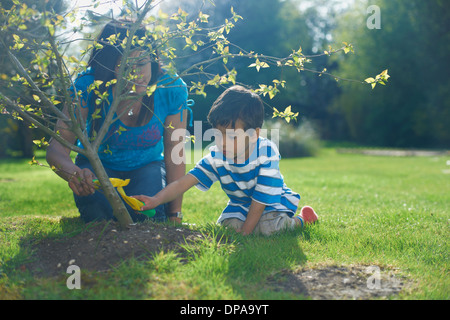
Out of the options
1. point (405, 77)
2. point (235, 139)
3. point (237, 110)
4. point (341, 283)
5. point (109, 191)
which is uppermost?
point (405, 77)

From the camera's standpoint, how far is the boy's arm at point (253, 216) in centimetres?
318

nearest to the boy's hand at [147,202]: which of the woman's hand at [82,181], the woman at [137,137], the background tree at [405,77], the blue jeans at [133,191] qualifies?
the woman's hand at [82,181]

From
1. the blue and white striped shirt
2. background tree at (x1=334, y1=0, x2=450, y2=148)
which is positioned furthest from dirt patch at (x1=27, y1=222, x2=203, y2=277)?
background tree at (x1=334, y1=0, x2=450, y2=148)

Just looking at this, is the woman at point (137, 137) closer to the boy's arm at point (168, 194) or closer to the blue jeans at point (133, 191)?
the blue jeans at point (133, 191)

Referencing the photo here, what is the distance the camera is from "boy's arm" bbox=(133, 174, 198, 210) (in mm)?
3023

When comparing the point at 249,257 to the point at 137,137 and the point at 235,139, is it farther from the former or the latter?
the point at 137,137

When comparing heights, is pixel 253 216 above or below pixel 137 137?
below

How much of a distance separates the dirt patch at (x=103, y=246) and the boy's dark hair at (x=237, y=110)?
832 millimetres

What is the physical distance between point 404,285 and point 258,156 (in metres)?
1.37

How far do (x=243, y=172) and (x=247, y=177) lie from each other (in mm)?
54

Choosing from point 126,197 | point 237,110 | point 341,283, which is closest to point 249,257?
point 341,283

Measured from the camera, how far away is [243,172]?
10.7 feet

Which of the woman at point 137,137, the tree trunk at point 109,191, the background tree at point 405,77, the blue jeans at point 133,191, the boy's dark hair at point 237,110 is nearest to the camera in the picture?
the tree trunk at point 109,191

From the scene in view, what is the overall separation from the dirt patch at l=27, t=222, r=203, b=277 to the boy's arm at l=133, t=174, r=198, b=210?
6.7 inches
